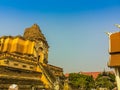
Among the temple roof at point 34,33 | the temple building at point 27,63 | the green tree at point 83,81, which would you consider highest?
the temple roof at point 34,33

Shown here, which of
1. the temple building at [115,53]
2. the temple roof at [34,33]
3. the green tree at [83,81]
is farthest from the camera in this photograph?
the green tree at [83,81]

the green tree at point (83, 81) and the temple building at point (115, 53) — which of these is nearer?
the temple building at point (115, 53)

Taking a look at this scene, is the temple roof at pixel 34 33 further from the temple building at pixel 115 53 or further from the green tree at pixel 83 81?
the temple building at pixel 115 53

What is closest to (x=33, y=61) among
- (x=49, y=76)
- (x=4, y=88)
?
(x=49, y=76)

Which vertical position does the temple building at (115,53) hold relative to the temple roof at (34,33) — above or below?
below

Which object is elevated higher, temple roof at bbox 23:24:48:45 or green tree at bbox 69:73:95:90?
temple roof at bbox 23:24:48:45

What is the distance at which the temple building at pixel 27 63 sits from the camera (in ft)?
72.2

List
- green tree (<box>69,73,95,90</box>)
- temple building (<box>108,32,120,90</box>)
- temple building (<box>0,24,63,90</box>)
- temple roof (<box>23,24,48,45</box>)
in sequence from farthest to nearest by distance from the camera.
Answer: green tree (<box>69,73,95,90</box>) → temple roof (<box>23,24,48,45</box>) → temple building (<box>0,24,63,90</box>) → temple building (<box>108,32,120,90</box>)

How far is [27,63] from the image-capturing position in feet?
96.1

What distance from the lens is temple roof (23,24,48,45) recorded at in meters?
36.7

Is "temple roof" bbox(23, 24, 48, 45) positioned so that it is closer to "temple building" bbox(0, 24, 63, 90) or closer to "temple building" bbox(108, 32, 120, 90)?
"temple building" bbox(0, 24, 63, 90)

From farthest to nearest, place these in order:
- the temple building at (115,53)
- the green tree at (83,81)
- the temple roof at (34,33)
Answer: the green tree at (83,81), the temple roof at (34,33), the temple building at (115,53)

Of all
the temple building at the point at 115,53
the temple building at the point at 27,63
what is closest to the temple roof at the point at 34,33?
the temple building at the point at 27,63

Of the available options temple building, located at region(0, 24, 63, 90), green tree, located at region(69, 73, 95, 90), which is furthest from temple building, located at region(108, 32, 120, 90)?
green tree, located at region(69, 73, 95, 90)
